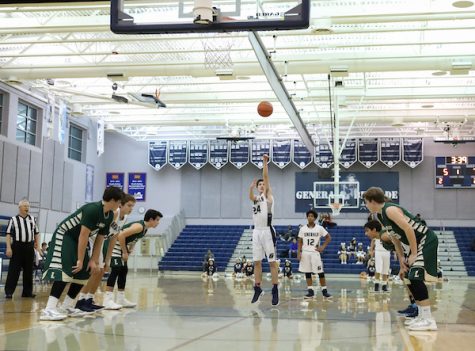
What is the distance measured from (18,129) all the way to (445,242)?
19442 mm

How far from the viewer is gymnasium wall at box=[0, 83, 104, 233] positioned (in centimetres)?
2197

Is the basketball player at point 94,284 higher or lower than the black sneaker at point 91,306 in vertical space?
higher

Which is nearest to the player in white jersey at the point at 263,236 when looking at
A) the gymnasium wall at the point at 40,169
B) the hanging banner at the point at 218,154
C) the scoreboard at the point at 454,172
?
the gymnasium wall at the point at 40,169

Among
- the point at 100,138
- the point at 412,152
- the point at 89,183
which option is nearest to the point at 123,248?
the point at 100,138

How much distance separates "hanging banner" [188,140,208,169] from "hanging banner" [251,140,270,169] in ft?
8.07

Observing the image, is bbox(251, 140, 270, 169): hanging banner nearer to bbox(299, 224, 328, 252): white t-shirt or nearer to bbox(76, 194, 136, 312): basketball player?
bbox(299, 224, 328, 252): white t-shirt

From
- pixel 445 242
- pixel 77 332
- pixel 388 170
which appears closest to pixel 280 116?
pixel 388 170

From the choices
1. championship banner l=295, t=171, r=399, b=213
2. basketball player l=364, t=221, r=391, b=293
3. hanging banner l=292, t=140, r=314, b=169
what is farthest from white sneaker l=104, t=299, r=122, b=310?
hanging banner l=292, t=140, r=314, b=169

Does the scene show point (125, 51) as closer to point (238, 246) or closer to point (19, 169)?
point (19, 169)

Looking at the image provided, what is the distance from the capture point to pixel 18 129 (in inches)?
907

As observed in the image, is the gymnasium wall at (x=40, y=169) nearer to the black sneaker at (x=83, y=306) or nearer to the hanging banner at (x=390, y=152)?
the black sneaker at (x=83, y=306)

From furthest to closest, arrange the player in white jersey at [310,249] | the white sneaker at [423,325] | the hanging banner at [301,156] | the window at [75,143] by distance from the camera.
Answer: the hanging banner at [301,156]
the window at [75,143]
the player in white jersey at [310,249]
the white sneaker at [423,325]

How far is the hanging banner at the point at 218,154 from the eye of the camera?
102ft

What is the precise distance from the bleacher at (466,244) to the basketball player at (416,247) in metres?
19.8
